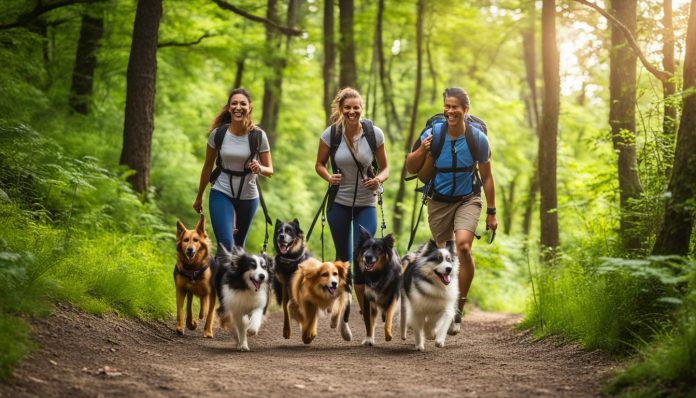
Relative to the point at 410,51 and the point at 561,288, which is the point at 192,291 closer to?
the point at 561,288

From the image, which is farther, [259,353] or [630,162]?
[630,162]

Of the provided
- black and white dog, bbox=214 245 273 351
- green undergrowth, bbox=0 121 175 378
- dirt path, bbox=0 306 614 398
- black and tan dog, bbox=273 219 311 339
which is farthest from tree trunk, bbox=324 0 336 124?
dirt path, bbox=0 306 614 398

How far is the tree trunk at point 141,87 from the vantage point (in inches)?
428

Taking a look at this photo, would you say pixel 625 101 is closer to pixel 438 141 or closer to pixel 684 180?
pixel 438 141

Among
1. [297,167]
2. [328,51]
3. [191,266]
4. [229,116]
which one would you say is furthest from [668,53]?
[297,167]

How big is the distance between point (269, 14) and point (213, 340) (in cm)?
1196

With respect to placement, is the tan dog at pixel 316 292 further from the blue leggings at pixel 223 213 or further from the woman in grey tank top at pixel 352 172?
the blue leggings at pixel 223 213

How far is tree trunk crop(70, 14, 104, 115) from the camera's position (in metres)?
13.8

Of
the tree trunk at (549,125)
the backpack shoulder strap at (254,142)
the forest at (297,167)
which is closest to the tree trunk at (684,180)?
the forest at (297,167)

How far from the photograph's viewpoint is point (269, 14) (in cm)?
1802

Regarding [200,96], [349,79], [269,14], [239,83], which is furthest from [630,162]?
[200,96]

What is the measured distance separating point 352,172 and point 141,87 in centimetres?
483

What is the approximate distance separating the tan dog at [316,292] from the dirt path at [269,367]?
1.01 feet

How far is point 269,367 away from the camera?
5.95 metres
